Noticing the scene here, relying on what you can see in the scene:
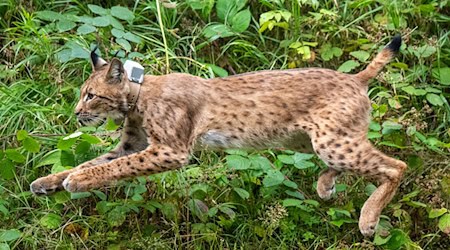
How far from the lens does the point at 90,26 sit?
26.1 feet

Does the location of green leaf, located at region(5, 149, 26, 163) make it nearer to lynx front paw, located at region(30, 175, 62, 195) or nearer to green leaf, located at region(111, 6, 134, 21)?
lynx front paw, located at region(30, 175, 62, 195)

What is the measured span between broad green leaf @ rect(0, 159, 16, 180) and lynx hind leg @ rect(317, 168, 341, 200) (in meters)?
1.89

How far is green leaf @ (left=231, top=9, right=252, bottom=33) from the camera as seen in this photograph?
27.1 feet

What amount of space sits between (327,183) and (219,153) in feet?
3.34

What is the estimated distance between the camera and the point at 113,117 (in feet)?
21.9

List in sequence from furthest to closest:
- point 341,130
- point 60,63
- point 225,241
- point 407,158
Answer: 1. point 60,63
2. point 407,158
3. point 225,241
4. point 341,130

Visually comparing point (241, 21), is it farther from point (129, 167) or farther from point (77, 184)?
point (77, 184)

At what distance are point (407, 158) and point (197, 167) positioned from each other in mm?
1422

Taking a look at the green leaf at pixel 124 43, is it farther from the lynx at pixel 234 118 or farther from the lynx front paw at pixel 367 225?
the lynx front paw at pixel 367 225

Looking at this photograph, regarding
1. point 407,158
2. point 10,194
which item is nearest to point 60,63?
point 10,194

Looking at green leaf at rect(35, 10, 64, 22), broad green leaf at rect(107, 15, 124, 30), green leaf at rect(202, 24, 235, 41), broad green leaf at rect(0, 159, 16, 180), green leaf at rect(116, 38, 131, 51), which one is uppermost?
broad green leaf at rect(107, 15, 124, 30)

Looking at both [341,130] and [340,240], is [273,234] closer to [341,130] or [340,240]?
[340,240]

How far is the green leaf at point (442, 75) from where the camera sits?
8.17m


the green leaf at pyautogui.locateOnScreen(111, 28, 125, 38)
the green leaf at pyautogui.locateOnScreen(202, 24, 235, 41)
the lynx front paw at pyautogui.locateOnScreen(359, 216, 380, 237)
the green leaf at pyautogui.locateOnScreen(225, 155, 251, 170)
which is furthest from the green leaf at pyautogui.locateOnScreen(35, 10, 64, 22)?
the lynx front paw at pyautogui.locateOnScreen(359, 216, 380, 237)
